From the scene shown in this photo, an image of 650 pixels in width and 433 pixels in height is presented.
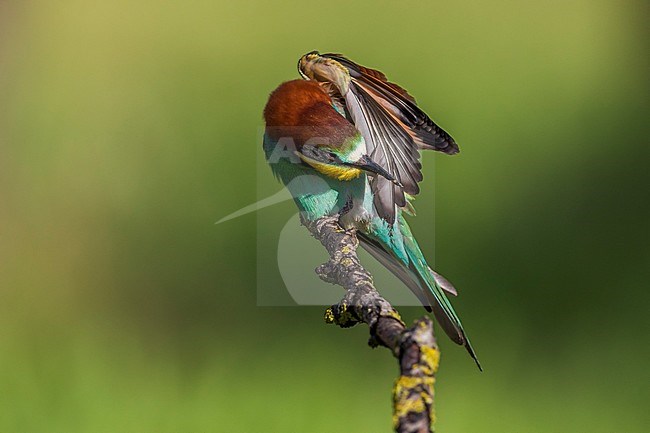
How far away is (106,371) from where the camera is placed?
7.47 ft

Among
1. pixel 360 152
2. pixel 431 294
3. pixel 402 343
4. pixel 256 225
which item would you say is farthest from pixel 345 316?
pixel 256 225

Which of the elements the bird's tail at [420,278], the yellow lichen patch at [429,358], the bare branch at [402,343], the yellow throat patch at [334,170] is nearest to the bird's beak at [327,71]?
the yellow throat patch at [334,170]

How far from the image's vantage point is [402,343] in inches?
25.5

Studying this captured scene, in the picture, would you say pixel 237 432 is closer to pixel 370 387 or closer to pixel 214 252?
pixel 370 387

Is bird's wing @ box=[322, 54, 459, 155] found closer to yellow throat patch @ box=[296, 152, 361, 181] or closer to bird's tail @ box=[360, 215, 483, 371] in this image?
yellow throat patch @ box=[296, 152, 361, 181]

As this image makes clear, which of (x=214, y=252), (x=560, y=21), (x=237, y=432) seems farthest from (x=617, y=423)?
(x=560, y=21)

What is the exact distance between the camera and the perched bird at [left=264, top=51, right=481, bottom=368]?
1.35 metres

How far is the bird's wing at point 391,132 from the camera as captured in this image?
4.38 ft

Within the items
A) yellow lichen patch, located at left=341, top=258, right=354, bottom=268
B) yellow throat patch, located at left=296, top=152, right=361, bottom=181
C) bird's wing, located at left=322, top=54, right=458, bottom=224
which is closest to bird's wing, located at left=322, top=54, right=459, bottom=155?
bird's wing, located at left=322, top=54, right=458, bottom=224

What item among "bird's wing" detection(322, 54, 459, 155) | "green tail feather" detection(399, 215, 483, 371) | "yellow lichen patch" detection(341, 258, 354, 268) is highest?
"bird's wing" detection(322, 54, 459, 155)

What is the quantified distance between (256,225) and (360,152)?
3.72 ft

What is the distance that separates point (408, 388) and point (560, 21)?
2.79 meters

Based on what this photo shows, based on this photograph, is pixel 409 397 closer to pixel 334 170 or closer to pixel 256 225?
pixel 334 170

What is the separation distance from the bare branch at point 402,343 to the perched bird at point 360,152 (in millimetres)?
327
